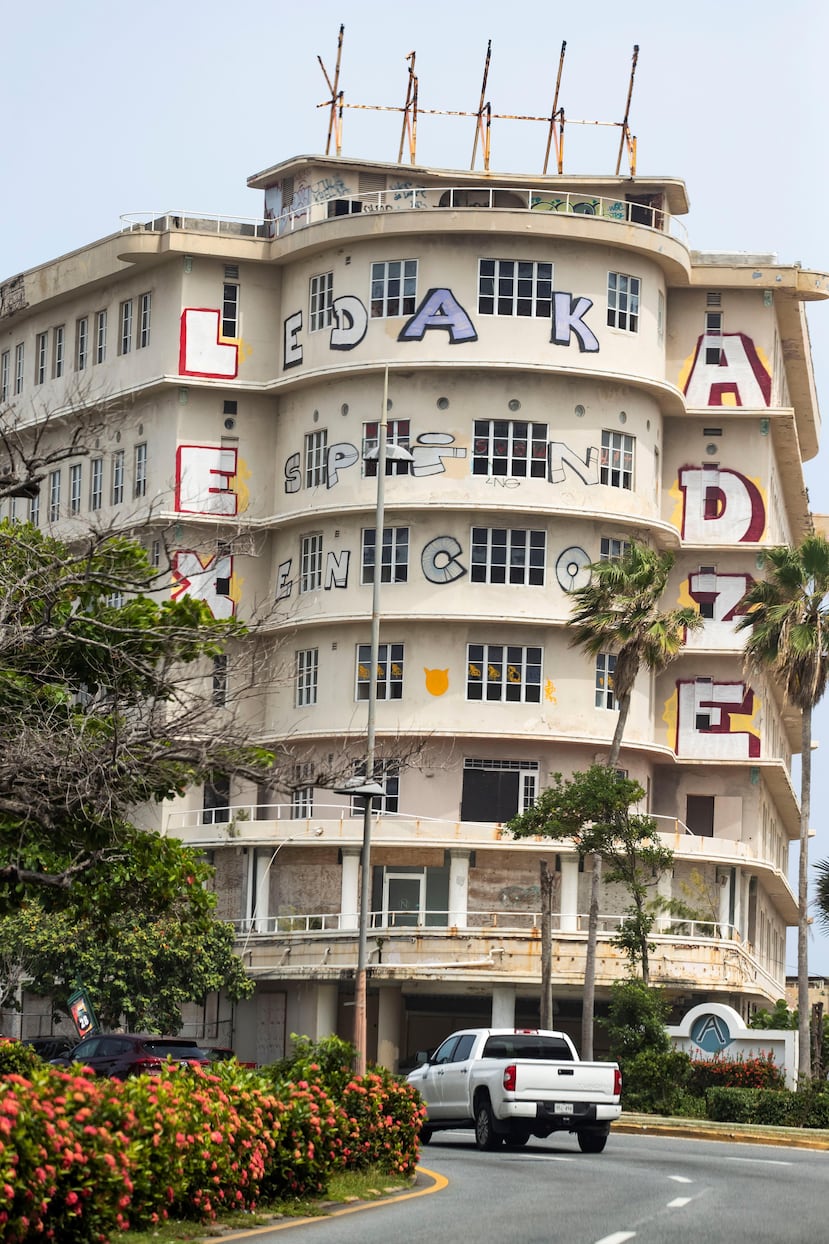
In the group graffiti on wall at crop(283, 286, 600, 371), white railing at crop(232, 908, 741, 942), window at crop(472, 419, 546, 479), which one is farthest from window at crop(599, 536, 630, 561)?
white railing at crop(232, 908, 741, 942)

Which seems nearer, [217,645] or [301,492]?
[217,645]

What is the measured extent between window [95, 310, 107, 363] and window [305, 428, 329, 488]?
381 inches

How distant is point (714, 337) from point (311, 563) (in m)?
16.6

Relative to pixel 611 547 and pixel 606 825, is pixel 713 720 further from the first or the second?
pixel 606 825

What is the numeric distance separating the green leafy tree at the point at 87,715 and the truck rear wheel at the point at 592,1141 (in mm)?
8509

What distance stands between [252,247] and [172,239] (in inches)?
113

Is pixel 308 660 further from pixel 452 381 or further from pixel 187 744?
pixel 187 744

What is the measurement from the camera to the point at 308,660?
7200 centimetres

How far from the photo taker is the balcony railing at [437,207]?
7156cm

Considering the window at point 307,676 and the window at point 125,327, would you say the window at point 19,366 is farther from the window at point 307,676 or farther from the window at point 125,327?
the window at point 307,676

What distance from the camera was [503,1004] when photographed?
205ft

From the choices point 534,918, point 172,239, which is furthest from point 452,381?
point 534,918

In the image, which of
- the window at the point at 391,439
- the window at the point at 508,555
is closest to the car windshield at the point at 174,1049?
the window at the point at 508,555

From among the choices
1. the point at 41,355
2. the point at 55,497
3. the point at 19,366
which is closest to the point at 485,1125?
the point at 55,497
